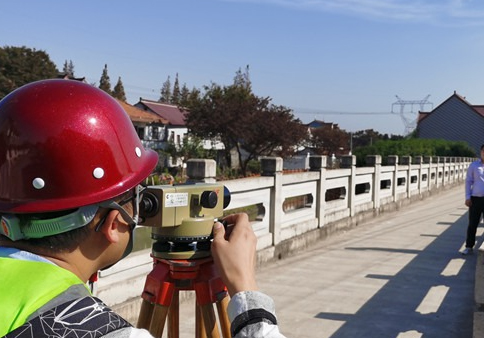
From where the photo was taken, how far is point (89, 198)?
1.10 metres

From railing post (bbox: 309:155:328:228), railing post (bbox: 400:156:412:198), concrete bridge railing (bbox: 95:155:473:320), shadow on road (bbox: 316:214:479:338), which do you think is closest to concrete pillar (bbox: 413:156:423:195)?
railing post (bbox: 400:156:412:198)

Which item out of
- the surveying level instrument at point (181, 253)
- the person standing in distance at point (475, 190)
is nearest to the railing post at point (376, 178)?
the person standing in distance at point (475, 190)

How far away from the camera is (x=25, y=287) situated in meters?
0.92

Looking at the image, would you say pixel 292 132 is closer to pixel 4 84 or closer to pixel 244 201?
pixel 4 84

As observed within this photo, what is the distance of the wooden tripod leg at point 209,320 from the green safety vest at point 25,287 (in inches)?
28.8

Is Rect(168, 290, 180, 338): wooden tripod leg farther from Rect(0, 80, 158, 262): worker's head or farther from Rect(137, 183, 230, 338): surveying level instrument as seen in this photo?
Rect(0, 80, 158, 262): worker's head

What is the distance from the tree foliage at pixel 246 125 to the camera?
27.8 metres

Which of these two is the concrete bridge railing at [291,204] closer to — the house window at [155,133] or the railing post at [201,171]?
the railing post at [201,171]

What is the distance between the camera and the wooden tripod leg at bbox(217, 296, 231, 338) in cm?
167

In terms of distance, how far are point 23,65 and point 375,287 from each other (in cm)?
2736

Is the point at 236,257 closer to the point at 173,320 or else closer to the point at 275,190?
the point at 173,320

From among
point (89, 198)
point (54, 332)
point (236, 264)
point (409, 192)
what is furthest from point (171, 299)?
point (409, 192)

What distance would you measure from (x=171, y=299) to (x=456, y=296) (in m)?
4.16

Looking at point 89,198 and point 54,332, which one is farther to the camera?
point 89,198
